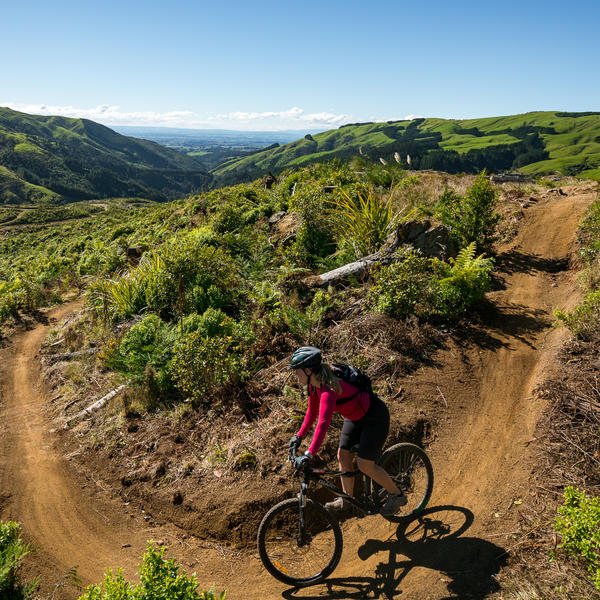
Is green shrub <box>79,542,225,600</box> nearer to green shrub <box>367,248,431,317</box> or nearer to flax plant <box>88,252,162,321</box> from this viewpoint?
green shrub <box>367,248,431,317</box>

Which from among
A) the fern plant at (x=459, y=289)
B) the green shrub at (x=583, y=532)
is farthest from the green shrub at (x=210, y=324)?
the green shrub at (x=583, y=532)

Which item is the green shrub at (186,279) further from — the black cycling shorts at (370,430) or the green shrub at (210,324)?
the black cycling shorts at (370,430)

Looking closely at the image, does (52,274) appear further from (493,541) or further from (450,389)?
(493,541)

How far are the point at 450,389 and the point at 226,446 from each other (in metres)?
4.12

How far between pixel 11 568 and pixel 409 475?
5.11 metres

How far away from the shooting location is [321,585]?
4.46 m

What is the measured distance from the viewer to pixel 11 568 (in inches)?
175

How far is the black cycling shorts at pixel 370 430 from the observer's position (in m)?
4.32

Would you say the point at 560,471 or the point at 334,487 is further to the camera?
the point at 560,471

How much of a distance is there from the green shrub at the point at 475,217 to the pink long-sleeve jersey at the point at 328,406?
8.13m

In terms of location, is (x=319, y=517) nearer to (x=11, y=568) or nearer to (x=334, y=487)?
(x=334, y=487)

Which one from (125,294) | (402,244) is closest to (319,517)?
(402,244)

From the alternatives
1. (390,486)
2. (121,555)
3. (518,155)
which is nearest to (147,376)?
(121,555)

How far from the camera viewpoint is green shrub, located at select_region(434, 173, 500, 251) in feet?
35.0
